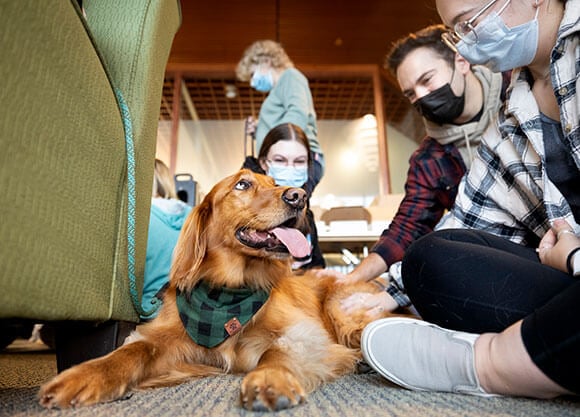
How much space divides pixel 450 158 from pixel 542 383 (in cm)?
132

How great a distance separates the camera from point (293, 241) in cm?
138

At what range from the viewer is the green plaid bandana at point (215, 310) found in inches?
49.3

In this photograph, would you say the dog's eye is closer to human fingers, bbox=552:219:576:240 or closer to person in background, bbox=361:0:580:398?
person in background, bbox=361:0:580:398

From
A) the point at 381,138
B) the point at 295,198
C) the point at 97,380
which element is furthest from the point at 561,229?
the point at 381,138

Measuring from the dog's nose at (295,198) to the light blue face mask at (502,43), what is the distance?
673 mm

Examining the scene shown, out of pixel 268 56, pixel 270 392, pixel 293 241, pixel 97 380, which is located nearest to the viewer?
pixel 270 392

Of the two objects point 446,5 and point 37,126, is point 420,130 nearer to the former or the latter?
point 446,5

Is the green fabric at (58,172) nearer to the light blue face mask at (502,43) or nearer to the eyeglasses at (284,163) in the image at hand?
the light blue face mask at (502,43)

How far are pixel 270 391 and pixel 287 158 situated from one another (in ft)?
5.85

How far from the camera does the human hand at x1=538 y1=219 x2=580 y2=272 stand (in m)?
1.01

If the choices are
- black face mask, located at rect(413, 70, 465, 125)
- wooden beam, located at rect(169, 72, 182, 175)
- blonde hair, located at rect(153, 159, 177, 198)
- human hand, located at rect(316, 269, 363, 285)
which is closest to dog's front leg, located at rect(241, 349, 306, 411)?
human hand, located at rect(316, 269, 363, 285)

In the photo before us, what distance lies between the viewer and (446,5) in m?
1.32

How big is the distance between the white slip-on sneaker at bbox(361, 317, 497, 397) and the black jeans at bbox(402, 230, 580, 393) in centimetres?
13

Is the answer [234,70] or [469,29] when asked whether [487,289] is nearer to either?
[469,29]
